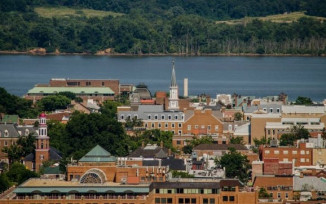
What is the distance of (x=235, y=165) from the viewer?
62.7 m

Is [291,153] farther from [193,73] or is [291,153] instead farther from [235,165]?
[193,73]

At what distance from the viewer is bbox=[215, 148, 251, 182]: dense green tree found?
61594 mm

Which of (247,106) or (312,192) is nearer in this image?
(312,192)

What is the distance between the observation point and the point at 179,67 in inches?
6732

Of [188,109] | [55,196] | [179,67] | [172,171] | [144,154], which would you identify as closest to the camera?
[55,196]

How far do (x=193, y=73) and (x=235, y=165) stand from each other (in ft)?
320

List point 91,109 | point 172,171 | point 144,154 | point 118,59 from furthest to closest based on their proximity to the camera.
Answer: point 118,59 < point 91,109 < point 144,154 < point 172,171

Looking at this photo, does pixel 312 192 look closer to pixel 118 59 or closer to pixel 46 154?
pixel 46 154

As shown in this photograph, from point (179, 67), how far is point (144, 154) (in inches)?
4134

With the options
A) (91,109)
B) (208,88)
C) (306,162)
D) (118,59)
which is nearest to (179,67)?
(118,59)

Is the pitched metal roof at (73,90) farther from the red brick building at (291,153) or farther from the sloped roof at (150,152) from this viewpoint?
the red brick building at (291,153)

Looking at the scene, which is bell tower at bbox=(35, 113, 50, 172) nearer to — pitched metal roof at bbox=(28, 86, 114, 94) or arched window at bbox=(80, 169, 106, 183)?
arched window at bbox=(80, 169, 106, 183)

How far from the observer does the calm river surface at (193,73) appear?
13112 cm

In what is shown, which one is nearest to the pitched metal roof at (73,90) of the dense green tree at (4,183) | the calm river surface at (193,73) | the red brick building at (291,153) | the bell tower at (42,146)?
the calm river surface at (193,73)
